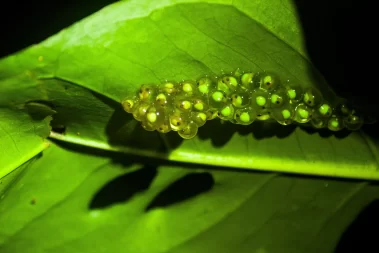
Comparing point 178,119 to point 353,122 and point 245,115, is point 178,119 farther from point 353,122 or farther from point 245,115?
point 353,122

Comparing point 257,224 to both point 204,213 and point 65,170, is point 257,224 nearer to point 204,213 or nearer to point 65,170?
point 204,213

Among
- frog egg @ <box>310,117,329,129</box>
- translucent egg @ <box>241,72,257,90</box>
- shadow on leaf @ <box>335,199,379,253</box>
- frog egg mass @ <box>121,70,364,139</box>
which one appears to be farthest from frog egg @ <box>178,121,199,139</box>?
shadow on leaf @ <box>335,199,379,253</box>

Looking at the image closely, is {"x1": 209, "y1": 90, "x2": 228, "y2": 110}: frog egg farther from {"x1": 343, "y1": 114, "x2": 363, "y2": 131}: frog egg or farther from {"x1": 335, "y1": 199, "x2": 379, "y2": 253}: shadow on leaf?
{"x1": 335, "y1": 199, "x2": 379, "y2": 253}: shadow on leaf

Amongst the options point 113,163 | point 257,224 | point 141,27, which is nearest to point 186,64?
point 141,27

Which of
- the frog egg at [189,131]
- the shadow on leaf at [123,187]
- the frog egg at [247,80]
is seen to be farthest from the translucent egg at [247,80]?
the shadow on leaf at [123,187]

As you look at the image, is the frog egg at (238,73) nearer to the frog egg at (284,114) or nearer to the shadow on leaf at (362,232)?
the frog egg at (284,114)

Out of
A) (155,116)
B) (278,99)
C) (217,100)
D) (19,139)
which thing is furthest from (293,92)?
(19,139)

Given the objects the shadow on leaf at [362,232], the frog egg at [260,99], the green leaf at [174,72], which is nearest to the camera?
the green leaf at [174,72]
